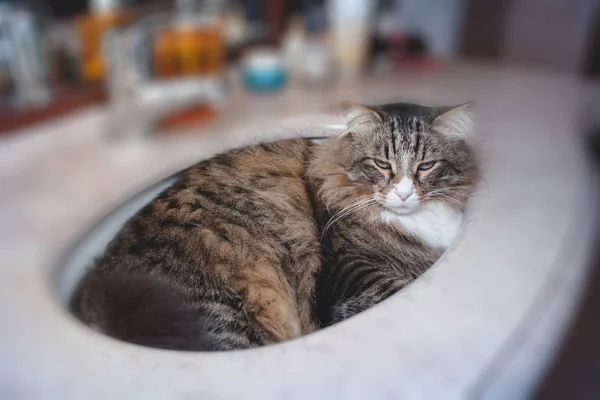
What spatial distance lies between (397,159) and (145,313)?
6.2 inches

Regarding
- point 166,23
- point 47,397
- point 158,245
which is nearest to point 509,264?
point 158,245

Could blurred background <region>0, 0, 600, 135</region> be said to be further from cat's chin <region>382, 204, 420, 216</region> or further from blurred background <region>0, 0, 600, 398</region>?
cat's chin <region>382, 204, 420, 216</region>

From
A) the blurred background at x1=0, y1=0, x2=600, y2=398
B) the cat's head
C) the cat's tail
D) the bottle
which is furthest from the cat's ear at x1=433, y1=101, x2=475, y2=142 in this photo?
the bottle

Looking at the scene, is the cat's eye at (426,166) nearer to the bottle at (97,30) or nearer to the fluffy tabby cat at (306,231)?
the fluffy tabby cat at (306,231)

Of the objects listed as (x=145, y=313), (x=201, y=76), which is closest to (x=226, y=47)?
(x=201, y=76)

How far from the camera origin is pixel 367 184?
25 centimetres

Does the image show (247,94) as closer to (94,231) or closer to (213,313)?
(94,231)

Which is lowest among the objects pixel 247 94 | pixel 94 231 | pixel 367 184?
pixel 247 94

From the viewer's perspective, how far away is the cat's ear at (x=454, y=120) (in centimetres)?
24

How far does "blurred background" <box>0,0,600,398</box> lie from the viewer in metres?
0.79

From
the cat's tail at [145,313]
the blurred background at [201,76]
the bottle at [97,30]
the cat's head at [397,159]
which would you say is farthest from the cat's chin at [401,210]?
the bottle at [97,30]

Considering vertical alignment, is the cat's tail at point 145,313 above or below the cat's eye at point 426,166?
below

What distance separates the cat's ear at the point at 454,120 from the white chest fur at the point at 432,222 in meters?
0.04

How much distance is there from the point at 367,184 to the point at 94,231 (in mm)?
271
